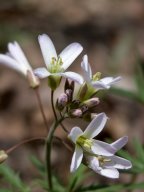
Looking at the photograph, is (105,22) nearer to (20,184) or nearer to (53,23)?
(53,23)

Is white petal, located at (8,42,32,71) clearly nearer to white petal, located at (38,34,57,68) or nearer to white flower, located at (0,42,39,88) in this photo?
white flower, located at (0,42,39,88)

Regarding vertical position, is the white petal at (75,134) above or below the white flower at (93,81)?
below

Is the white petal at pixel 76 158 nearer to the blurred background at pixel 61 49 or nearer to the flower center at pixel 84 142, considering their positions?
the flower center at pixel 84 142

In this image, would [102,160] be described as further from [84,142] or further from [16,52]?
[16,52]

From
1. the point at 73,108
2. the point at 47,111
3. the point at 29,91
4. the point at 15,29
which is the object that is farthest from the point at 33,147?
the point at 73,108

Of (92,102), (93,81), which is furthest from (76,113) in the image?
(93,81)

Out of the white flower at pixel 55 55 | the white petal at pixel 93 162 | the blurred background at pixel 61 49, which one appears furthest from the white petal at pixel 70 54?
the blurred background at pixel 61 49

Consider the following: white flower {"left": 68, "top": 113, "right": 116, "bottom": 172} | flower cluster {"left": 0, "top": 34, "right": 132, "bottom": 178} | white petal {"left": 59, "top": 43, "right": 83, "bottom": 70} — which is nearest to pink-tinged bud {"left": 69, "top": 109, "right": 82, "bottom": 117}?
flower cluster {"left": 0, "top": 34, "right": 132, "bottom": 178}
